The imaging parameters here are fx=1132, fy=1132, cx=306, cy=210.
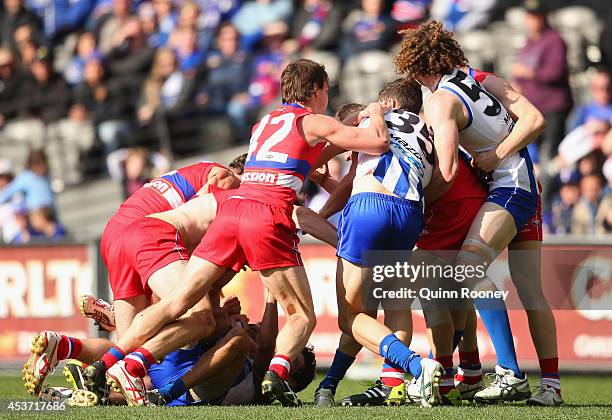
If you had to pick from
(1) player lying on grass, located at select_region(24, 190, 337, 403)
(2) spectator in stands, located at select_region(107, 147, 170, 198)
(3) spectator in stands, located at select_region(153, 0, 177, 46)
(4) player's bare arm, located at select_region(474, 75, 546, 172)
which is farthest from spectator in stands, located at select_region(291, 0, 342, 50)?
(4) player's bare arm, located at select_region(474, 75, 546, 172)

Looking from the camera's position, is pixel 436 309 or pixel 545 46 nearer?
pixel 436 309

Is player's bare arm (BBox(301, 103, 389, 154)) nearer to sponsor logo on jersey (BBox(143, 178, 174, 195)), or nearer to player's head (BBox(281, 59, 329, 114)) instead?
player's head (BBox(281, 59, 329, 114))

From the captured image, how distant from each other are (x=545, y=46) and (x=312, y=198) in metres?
3.16

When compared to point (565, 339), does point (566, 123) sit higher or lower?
higher

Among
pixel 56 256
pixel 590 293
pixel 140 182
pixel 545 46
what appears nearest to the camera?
pixel 590 293

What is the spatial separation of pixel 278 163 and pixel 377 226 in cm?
74

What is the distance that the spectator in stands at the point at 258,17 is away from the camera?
15.4 m

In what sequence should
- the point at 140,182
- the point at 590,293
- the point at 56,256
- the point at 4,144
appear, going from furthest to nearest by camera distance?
1. the point at 4,144
2. the point at 140,182
3. the point at 56,256
4. the point at 590,293

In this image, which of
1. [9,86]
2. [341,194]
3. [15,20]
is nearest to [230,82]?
[9,86]

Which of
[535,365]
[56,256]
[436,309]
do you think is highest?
[436,309]

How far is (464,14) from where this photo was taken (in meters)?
14.4

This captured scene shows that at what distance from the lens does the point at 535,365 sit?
10711mm

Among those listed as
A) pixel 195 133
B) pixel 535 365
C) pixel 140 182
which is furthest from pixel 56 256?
pixel 535 365

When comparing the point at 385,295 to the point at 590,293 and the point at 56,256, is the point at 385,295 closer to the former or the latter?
the point at 590,293
